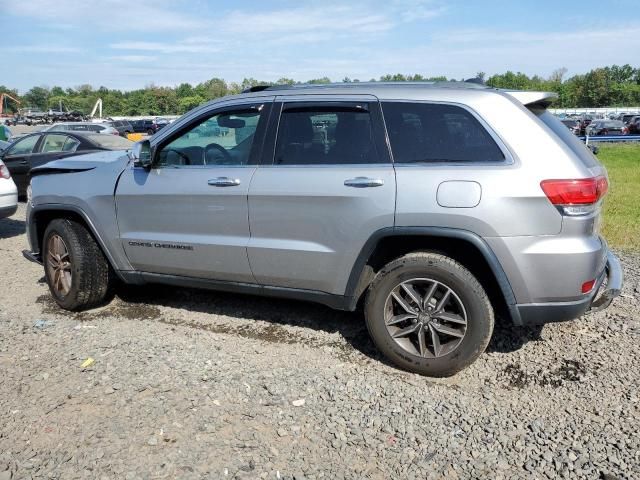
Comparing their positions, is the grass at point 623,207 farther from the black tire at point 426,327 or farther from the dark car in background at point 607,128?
the dark car in background at point 607,128

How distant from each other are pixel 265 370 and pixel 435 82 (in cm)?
233

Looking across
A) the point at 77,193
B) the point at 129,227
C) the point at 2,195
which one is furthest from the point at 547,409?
the point at 2,195

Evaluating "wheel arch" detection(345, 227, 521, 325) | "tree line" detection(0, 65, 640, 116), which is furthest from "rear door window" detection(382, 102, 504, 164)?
"tree line" detection(0, 65, 640, 116)

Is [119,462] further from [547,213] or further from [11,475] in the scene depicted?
[547,213]

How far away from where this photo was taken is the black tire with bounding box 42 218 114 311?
15.5 feet

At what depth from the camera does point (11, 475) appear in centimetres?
274

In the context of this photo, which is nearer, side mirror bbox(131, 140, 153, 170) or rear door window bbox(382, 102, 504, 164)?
rear door window bbox(382, 102, 504, 164)

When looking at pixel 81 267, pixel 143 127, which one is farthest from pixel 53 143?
pixel 143 127

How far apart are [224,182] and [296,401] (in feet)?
5.29

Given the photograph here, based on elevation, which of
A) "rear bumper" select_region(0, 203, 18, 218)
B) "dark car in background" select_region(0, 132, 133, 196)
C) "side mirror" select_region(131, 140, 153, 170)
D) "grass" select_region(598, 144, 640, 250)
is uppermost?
"side mirror" select_region(131, 140, 153, 170)

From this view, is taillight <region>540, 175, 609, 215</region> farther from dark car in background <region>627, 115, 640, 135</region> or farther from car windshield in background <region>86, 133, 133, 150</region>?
dark car in background <region>627, 115, 640, 135</region>

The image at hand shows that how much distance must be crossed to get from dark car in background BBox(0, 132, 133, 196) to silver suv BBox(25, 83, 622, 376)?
6.21 metres

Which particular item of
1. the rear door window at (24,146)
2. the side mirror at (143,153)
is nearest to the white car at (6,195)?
the rear door window at (24,146)

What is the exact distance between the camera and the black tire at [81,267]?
473cm
